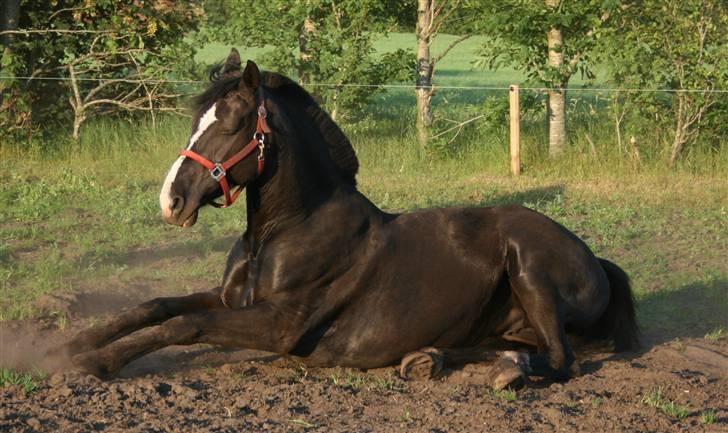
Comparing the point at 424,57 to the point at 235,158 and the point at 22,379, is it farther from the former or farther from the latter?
the point at 22,379

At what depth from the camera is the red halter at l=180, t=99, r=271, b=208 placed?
6.00 meters

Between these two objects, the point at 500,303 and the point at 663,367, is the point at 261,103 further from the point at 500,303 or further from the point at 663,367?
the point at 663,367

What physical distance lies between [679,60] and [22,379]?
1108 cm

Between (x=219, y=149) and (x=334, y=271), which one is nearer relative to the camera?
(x=219, y=149)

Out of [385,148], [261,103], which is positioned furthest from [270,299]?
[385,148]

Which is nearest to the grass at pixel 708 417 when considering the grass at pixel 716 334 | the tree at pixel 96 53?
the grass at pixel 716 334

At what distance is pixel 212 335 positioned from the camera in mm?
6020

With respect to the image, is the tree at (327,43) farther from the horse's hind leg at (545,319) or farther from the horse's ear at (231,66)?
the horse's hind leg at (545,319)

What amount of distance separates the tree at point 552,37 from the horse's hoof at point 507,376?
9.30 metres

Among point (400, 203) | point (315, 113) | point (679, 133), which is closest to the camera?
point (315, 113)

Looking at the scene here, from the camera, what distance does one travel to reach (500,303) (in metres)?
6.82

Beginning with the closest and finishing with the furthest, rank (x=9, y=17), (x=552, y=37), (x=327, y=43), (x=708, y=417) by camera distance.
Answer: (x=708, y=417)
(x=9, y=17)
(x=552, y=37)
(x=327, y=43)

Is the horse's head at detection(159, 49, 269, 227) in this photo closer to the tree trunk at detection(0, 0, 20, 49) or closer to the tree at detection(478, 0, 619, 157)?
the tree at detection(478, 0, 619, 157)

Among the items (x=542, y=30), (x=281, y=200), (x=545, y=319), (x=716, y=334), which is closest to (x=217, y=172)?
(x=281, y=200)
